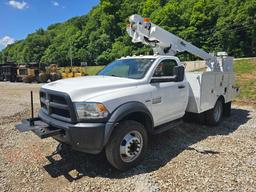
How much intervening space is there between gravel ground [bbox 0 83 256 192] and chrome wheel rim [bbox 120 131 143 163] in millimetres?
240

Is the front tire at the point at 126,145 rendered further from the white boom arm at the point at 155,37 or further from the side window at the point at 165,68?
the white boom arm at the point at 155,37

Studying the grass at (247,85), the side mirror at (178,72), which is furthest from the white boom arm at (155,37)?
the grass at (247,85)

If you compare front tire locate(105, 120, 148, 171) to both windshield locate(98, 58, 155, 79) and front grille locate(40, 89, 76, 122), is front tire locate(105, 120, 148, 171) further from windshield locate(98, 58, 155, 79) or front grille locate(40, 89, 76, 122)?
windshield locate(98, 58, 155, 79)

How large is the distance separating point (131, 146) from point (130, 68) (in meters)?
1.67

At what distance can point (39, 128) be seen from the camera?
12.7 feet

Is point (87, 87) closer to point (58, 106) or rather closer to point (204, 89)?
point (58, 106)

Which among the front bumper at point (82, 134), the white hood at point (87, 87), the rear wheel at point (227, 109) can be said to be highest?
the white hood at point (87, 87)

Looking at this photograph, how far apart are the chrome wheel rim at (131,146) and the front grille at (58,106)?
37.3 inches

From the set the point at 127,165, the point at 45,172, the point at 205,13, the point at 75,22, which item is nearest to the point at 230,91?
the point at 127,165

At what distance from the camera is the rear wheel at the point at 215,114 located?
6.63 m

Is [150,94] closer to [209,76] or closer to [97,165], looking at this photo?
[97,165]

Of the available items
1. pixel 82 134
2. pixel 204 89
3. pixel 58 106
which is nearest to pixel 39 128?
pixel 58 106

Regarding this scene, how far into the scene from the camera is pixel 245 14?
42.6m

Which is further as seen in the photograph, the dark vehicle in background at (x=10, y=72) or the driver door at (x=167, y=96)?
the dark vehicle in background at (x=10, y=72)
